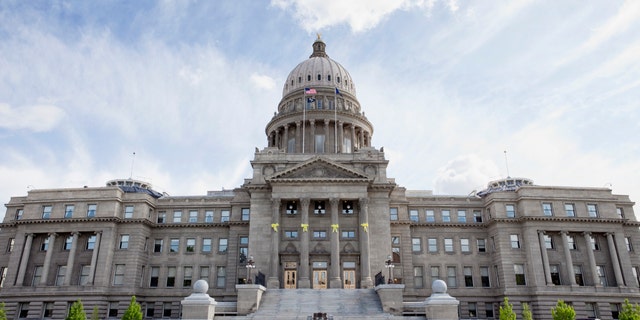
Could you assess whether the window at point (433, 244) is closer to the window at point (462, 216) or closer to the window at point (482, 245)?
the window at point (462, 216)

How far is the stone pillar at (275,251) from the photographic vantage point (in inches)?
2036

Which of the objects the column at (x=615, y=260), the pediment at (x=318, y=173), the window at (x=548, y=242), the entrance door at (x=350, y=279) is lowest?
the entrance door at (x=350, y=279)

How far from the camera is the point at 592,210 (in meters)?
59.8

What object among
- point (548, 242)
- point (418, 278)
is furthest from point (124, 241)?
point (548, 242)

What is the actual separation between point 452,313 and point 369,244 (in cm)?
2352

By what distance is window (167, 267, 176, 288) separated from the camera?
60216 mm

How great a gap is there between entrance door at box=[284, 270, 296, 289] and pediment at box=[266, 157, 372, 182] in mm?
10765

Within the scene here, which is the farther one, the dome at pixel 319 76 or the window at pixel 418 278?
the dome at pixel 319 76

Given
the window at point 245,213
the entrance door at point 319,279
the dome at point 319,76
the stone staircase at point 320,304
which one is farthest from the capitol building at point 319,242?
the dome at point 319,76

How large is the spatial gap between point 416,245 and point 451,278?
596 cm

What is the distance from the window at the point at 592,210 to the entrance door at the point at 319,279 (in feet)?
114

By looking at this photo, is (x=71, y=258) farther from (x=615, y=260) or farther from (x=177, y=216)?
(x=615, y=260)

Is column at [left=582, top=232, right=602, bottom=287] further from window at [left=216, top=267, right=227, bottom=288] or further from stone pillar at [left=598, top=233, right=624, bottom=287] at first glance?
window at [left=216, top=267, right=227, bottom=288]

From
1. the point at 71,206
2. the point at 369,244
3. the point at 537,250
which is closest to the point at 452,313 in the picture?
the point at 369,244
